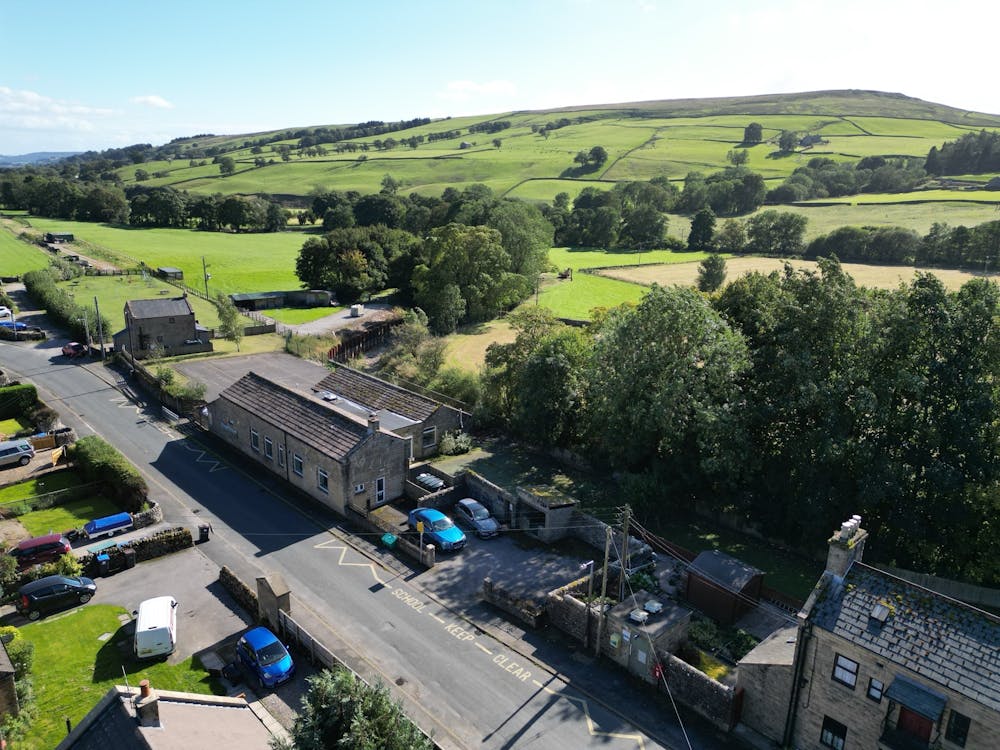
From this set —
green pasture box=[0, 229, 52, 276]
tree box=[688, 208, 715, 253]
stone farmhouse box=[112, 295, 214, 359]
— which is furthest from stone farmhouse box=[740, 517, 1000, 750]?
tree box=[688, 208, 715, 253]

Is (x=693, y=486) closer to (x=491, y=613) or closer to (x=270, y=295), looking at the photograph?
(x=491, y=613)

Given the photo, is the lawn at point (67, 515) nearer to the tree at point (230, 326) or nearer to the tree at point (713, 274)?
the tree at point (230, 326)

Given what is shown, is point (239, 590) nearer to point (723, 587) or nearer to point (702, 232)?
point (723, 587)

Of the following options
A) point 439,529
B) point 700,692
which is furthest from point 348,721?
point 439,529

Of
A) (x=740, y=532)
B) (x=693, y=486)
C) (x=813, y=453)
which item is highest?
(x=813, y=453)

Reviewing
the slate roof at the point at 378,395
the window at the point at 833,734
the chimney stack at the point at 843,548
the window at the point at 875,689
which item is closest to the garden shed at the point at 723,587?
the chimney stack at the point at 843,548

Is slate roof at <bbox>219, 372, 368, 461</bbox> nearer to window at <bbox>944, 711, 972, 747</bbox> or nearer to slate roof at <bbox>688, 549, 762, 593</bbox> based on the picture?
slate roof at <bbox>688, 549, 762, 593</bbox>

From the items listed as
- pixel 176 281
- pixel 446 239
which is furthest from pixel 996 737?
pixel 176 281
